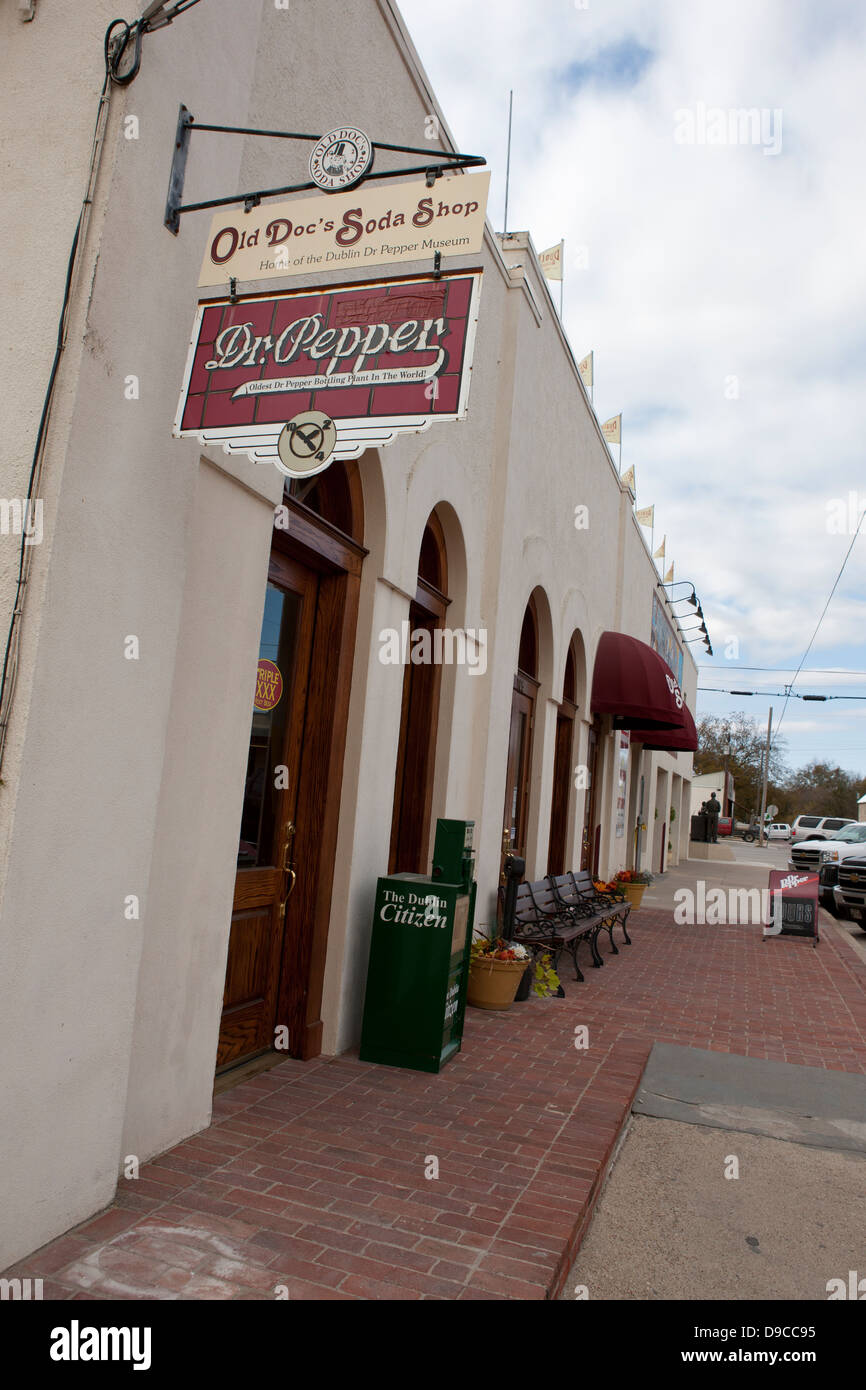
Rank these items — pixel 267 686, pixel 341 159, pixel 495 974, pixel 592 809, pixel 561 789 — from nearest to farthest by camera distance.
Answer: pixel 341 159 → pixel 267 686 → pixel 495 974 → pixel 561 789 → pixel 592 809

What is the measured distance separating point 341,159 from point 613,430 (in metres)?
11.7

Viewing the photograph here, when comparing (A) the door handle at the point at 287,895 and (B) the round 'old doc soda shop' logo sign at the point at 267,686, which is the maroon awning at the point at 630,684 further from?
(B) the round 'old doc soda shop' logo sign at the point at 267,686

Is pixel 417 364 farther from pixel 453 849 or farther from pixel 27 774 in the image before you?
pixel 453 849

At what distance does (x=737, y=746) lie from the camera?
65.9 metres

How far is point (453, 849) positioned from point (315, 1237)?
275cm

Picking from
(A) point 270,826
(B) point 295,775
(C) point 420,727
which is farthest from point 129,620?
(C) point 420,727

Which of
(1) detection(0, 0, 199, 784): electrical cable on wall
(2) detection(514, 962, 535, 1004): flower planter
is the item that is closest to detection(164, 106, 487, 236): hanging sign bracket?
(1) detection(0, 0, 199, 784): electrical cable on wall

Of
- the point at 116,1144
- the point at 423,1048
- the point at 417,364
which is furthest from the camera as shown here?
the point at 423,1048

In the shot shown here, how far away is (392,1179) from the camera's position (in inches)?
147
